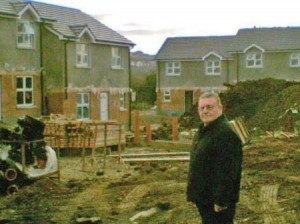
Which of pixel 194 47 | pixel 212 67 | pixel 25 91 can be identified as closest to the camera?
pixel 25 91

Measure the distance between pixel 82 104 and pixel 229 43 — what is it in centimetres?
2626

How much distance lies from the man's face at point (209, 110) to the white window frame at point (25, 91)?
22.6 meters

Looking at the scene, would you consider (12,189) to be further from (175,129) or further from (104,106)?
(104,106)

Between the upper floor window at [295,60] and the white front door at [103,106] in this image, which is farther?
the upper floor window at [295,60]

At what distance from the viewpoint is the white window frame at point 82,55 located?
3180cm

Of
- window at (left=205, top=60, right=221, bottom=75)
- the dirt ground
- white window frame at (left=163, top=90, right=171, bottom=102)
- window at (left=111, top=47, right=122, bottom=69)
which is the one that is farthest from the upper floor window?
the dirt ground

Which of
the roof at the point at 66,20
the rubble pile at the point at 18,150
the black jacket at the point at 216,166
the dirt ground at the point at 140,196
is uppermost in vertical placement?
the roof at the point at 66,20

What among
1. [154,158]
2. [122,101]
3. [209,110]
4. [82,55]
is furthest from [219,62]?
[209,110]

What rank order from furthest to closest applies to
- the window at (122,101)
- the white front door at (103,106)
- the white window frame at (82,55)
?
the window at (122,101)
the white front door at (103,106)
the white window frame at (82,55)

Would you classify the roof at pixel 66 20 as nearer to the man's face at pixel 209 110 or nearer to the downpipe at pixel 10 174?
the downpipe at pixel 10 174

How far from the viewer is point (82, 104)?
32188 mm

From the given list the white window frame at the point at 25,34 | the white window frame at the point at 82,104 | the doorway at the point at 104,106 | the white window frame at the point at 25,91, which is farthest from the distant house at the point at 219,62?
the white window frame at the point at 25,91

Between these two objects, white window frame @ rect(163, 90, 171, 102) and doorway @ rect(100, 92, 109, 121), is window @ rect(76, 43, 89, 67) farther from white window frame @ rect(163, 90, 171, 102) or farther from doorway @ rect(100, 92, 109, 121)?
white window frame @ rect(163, 90, 171, 102)

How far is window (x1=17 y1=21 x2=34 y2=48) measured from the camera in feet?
93.7
